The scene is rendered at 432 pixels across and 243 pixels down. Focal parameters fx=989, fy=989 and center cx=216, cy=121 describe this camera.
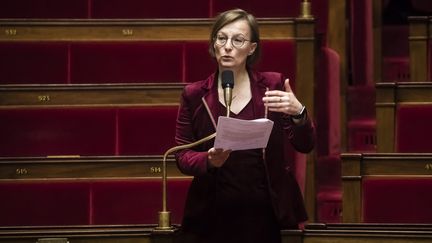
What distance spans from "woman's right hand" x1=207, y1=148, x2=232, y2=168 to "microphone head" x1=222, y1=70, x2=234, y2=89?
0.04m

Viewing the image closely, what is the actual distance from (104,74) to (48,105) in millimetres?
76

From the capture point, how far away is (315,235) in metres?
0.56

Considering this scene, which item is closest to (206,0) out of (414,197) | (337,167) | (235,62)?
(337,167)

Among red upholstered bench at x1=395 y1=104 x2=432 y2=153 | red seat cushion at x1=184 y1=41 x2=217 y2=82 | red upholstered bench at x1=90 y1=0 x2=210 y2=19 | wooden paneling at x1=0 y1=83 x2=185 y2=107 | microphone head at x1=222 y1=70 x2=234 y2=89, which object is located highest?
red upholstered bench at x1=90 y1=0 x2=210 y2=19

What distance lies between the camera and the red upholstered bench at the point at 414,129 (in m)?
0.85

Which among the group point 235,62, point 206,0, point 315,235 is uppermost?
point 206,0

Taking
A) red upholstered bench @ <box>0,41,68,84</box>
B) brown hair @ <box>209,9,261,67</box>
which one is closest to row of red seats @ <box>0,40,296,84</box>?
red upholstered bench @ <box>0,41,68,84</box>

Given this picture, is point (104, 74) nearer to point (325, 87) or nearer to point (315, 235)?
point (325, 87)

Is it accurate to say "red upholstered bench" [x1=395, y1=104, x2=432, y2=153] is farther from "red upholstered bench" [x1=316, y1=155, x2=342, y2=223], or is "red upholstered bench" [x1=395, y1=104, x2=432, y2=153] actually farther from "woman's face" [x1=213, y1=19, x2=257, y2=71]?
"woman's face" [x1=213, y1=19, x2=257, y2=71]

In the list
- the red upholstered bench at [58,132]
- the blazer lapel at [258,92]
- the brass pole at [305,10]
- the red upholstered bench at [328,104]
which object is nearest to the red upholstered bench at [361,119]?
the red upholstered bench at [328,104]

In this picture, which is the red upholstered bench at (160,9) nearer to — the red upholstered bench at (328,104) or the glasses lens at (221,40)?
the red upholstered bench at (328,104)

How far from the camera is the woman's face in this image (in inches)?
23.5

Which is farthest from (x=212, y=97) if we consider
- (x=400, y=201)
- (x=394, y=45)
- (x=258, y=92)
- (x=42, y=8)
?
(x=394, y=45)

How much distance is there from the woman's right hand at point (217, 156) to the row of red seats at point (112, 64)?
0.38 m
